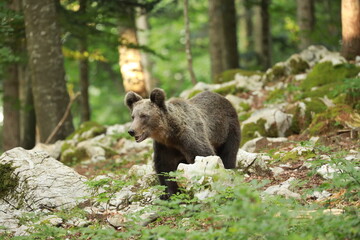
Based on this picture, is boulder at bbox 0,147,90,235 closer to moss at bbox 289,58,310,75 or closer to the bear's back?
the bear's back

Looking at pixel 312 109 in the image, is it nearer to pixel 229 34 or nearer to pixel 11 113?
pixel 229 34

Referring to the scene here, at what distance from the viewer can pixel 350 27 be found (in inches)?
471

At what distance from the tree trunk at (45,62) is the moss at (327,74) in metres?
6.25

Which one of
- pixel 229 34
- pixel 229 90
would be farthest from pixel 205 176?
pixel 229 34

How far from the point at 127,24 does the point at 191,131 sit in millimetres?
9810

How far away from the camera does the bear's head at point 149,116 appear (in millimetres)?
6980

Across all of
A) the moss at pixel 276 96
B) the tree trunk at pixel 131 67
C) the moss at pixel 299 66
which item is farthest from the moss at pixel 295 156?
the tree trunk at pixel 131 67

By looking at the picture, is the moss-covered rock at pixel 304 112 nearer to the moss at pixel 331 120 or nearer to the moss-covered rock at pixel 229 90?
the moss at pixel 331 120

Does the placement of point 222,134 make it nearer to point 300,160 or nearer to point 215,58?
point 300,160

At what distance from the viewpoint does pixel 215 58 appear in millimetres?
18312

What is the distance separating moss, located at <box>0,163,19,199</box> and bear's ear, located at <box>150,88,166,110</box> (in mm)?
2185

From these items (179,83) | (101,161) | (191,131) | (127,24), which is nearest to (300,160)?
(191,131)

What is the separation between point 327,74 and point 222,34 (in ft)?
22.4

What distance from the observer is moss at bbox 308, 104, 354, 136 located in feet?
30.2
